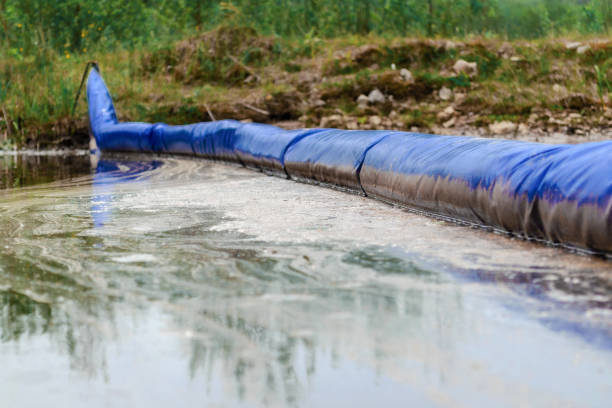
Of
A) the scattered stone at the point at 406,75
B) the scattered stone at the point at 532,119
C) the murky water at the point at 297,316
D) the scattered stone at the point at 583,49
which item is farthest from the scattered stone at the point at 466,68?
the murky water at the point at 297,316

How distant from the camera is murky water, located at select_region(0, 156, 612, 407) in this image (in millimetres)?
1261

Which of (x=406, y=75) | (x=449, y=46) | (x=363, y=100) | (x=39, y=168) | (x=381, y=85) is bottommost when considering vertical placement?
(x=39, y=168)

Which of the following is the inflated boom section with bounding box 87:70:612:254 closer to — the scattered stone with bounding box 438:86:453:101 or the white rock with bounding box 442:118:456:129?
the white rock with bounding box 442:118:456:129

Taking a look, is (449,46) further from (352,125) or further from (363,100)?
(352,125)

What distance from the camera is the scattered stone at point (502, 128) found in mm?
7227

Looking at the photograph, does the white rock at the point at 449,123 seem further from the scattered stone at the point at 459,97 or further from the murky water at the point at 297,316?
the murky water at the point at 297,316

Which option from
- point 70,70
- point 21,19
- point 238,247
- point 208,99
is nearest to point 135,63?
point 70,70

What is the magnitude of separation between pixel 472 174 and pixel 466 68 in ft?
21.4

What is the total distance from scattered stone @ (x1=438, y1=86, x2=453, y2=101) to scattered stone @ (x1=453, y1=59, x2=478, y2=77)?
41cm

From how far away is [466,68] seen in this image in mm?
9062

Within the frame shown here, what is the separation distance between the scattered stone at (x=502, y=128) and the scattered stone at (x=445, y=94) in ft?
4.39

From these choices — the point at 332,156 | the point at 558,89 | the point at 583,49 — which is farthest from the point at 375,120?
the point at 332,156

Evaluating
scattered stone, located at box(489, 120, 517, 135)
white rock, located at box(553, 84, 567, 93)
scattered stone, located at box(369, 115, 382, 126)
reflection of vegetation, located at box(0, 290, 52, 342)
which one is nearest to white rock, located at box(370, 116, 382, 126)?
scattered stone, located at box(369, 115, 382, 126)

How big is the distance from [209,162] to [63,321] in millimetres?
4766
